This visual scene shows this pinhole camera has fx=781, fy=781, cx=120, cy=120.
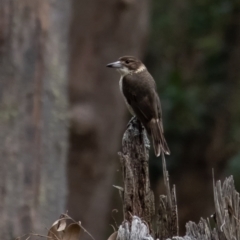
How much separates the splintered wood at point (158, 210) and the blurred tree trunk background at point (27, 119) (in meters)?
1.73

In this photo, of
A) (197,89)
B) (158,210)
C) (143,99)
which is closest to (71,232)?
(158,210)

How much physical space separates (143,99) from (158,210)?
2086 mm

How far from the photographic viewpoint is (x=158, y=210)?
367 cm

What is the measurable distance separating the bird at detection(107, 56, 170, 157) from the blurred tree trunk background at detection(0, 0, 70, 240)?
0.58m

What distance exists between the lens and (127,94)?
5887mm

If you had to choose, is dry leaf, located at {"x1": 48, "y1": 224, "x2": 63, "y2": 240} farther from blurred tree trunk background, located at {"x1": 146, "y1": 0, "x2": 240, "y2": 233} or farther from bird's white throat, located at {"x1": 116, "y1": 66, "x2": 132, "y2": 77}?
blurred tree trunk background, located at {"x1": 146, "y1": 0, "x2": 240, "y2": 233}

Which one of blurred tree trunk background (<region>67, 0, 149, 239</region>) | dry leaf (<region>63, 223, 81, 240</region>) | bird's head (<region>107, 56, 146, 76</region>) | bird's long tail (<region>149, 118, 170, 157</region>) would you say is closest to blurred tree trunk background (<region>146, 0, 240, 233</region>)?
blurred tree trunk background (<region>67, 0, 149, 239</region>)

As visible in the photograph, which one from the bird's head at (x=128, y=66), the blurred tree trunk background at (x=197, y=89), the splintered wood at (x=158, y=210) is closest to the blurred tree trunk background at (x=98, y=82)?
the blurred tree trunk background at (x=197, y=89)

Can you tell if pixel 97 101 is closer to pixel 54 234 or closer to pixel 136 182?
pixel 136 182

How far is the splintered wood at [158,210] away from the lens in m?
3.38

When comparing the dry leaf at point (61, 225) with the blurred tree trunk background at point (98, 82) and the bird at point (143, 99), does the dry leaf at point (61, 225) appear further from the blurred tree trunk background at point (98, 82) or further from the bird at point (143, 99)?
the blurred tree trunk background at point (98, 82)

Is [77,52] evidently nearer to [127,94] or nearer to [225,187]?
[127,94]

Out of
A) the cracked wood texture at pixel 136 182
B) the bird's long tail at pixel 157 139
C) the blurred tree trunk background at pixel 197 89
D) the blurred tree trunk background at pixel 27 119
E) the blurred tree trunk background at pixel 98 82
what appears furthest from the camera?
the blurred tree trunk background at pixel 197 89

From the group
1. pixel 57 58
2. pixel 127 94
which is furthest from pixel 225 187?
pixel 57 58
